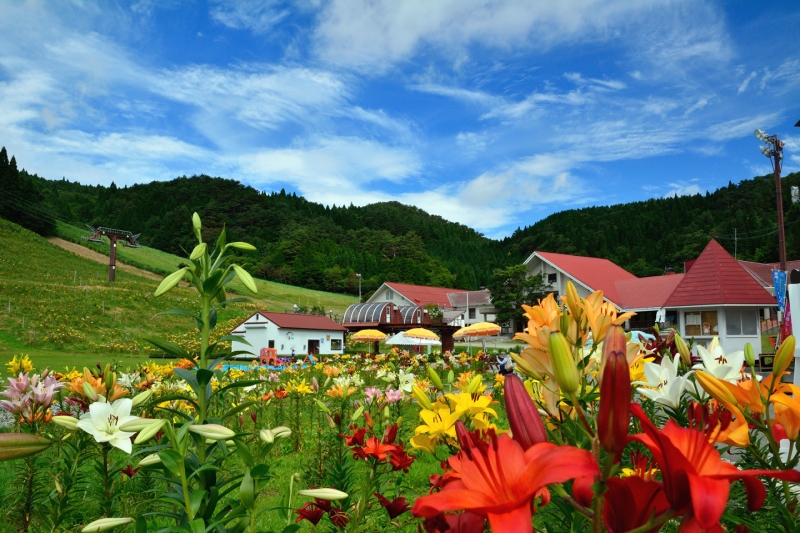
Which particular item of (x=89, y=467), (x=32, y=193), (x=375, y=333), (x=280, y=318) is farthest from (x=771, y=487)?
(x=32, y=193)

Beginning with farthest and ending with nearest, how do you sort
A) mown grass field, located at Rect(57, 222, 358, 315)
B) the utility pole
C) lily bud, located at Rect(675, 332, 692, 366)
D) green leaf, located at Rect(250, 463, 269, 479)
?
mown grass field, located at Rect(57, 222, 358, 315)
the utility pole
lily bud, located at Rect(675, 332, 692, 366)
green leaf, located at Rect(250, 463, 269, 479)

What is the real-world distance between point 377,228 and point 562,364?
80151 millimetres

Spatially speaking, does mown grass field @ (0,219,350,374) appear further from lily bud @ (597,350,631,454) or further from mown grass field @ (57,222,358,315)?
lily bud @ (597,350,631,454)

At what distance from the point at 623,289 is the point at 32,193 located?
51.7m

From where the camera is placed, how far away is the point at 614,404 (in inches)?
20.5

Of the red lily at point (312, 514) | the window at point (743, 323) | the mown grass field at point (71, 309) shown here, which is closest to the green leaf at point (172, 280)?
the red lily at point (312, 514)

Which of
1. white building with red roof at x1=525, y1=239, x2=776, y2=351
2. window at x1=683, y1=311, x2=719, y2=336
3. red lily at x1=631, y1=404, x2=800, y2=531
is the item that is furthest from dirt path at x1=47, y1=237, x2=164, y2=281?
red lily at x1=631, y1=404, x2=800, y2=531

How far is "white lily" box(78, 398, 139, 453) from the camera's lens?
1.03 metres

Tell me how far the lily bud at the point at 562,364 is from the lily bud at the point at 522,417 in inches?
2.5

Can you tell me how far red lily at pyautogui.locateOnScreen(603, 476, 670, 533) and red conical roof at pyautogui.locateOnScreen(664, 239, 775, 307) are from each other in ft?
64.0

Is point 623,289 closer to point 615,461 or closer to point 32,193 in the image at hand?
point 615,461

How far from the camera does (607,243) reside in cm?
5278

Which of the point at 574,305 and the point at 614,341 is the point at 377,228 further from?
the point at 614,341

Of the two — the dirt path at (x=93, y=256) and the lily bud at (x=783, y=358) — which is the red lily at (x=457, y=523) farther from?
the dirt path at (x=93, y=256)
